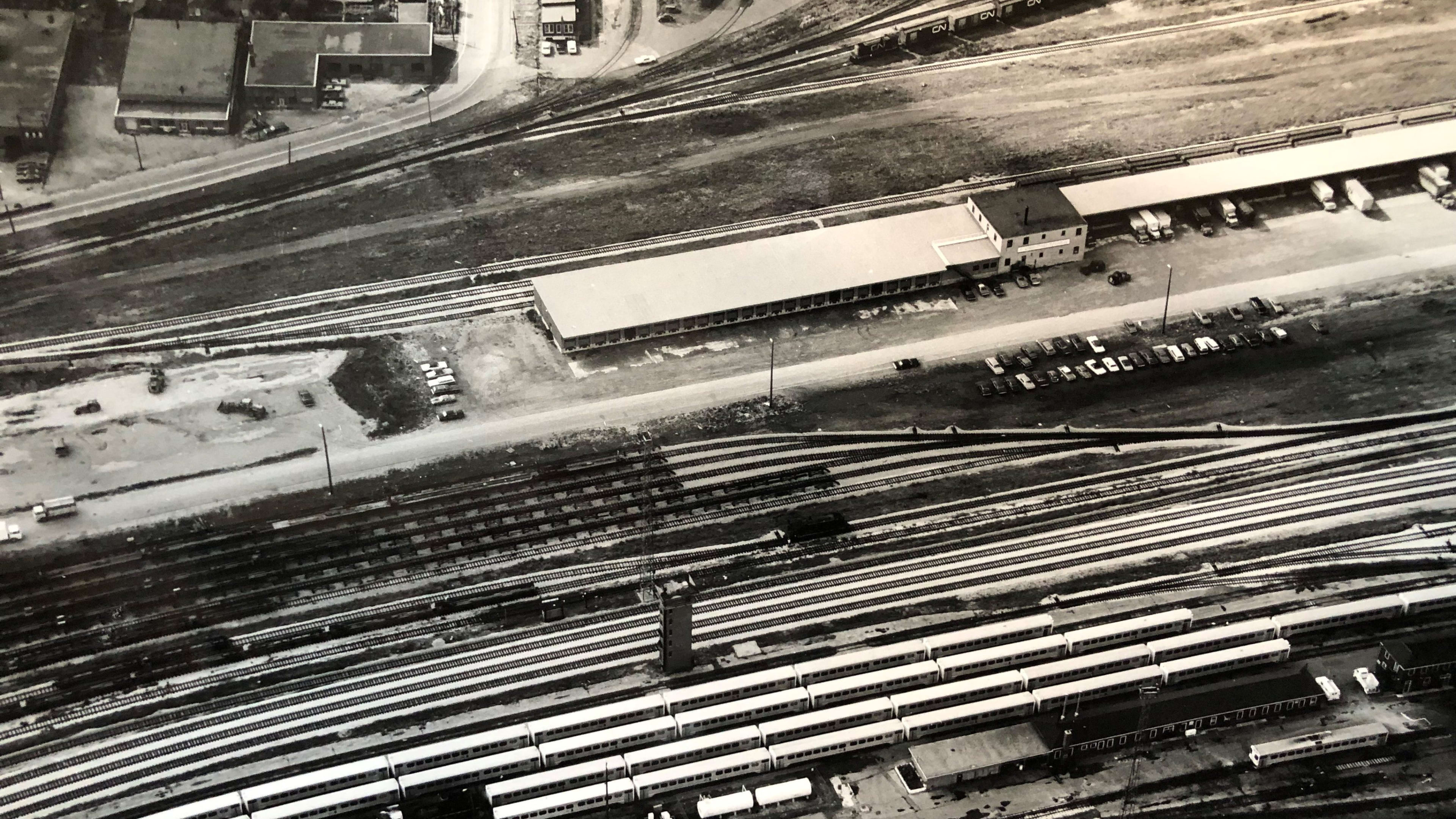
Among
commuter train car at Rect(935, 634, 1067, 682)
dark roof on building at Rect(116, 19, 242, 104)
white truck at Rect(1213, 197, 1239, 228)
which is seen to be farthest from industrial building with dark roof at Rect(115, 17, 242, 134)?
commuter train car at Rect(935, 634, 1067, 682)

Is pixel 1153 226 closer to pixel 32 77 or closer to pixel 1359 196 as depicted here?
pixel 1359 196

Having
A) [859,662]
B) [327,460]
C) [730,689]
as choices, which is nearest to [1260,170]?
[859,662]

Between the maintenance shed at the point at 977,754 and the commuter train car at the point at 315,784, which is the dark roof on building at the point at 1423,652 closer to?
the maintenance shed at the point at 977,754

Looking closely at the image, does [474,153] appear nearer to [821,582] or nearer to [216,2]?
[216,2]

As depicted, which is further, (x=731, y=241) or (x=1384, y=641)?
(x=731, y=241)

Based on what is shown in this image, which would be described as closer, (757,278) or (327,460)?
(327,460)

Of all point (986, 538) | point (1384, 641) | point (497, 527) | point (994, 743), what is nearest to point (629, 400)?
point (497, 527)
